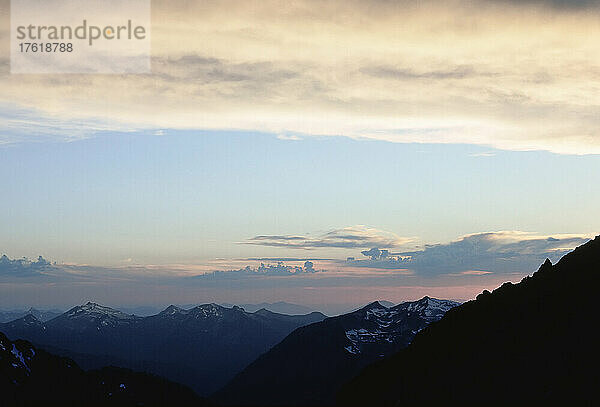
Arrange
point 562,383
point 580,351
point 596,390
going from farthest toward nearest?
point 580,351 < point 562,383 < point 596,390

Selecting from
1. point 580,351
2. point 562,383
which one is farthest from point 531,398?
point 580,351

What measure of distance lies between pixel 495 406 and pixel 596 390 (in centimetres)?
3300

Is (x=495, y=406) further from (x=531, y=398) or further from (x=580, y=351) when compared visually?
(x=580, y=351)

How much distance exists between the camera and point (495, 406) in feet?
651

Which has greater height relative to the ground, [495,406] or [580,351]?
[580,351]

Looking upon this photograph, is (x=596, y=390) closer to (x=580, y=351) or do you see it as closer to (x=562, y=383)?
(x=562, y=383)

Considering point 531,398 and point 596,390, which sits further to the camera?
point 531,398

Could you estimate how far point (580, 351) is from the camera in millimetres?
198125

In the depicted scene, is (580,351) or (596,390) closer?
(596,390)

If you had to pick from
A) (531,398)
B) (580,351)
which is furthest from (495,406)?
(580,351)

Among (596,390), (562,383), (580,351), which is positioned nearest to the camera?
(596,390)

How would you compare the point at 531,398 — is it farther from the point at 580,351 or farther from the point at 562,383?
the point at 580,351

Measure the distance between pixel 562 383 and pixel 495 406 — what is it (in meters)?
21.6

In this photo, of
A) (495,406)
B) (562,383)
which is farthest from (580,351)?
(495,406)
